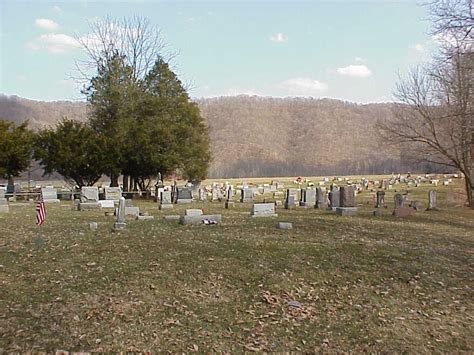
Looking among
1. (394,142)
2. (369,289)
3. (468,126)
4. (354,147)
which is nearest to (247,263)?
(369,289)

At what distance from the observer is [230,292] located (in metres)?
7.65

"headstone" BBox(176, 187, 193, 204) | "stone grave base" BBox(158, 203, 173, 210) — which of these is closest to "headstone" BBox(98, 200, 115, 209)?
"stone grave base" BBox(158, 203, 173, 210)

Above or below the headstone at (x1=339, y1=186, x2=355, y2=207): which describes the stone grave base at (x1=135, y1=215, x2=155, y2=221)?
below

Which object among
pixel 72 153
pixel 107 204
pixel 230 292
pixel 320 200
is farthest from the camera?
pixel 72 153

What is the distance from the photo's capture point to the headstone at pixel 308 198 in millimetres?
22391

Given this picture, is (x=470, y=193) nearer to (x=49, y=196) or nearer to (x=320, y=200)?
(x=320, y=200)

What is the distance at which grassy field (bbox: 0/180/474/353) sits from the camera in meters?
6.16

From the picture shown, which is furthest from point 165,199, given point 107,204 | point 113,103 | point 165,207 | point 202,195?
point 113,103

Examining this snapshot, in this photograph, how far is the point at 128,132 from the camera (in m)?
29.0

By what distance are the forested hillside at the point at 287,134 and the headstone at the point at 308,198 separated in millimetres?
58461

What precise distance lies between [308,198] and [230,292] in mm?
15383

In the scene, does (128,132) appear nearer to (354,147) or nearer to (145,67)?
(145,67)

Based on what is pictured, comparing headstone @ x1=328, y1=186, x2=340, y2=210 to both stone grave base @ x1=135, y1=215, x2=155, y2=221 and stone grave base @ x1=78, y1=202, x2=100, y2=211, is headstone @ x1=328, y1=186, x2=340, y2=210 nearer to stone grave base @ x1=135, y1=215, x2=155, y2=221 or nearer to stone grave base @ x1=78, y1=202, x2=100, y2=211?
stone grave base @ x1=135, y1=215, x2=155, y2=221

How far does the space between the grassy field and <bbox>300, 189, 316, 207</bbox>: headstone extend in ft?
34.3
